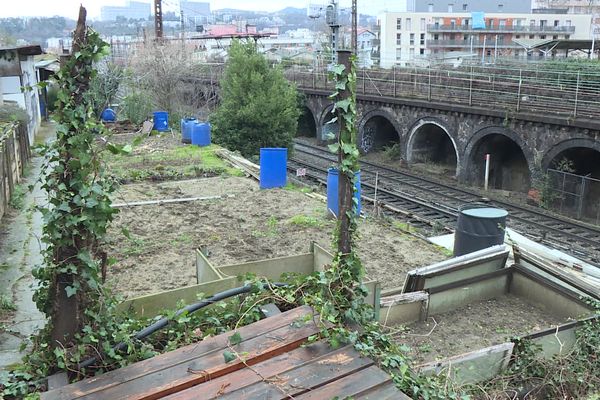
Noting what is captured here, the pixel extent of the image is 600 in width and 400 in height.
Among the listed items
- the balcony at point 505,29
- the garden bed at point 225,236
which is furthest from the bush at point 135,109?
the balcony at point 505,29

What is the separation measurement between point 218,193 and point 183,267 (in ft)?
18.4

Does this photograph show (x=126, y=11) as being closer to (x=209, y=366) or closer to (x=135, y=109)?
(x=135, y=109)

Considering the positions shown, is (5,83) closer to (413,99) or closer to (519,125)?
(413,99)

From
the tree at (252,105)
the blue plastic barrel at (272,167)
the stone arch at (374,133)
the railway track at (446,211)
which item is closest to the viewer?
the blue plastic barrel at (272,167)

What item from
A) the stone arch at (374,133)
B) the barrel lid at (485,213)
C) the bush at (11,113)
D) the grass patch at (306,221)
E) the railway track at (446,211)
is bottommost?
the railway track at (446,211)

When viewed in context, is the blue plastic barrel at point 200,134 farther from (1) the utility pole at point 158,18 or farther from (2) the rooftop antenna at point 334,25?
(1) the utility pole at point 158,18

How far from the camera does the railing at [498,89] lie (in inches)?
843

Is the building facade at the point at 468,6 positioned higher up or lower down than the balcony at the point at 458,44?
higher up

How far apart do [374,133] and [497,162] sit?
29.3ft

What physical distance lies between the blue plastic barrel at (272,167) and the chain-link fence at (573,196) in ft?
34.8

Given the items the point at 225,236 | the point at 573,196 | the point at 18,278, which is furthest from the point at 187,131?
the point at 18,278

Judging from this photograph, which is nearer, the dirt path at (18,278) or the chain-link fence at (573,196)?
the dirt path at (18,278)

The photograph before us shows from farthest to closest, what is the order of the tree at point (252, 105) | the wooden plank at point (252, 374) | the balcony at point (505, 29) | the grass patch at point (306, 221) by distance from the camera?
the balcony at point (505, 29) → the tree at point (252, 105) → the grass patch at point (306, 221) → the wooden plank at point (252, 374)

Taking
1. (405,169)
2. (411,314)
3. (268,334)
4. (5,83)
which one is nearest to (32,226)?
(411,314)
